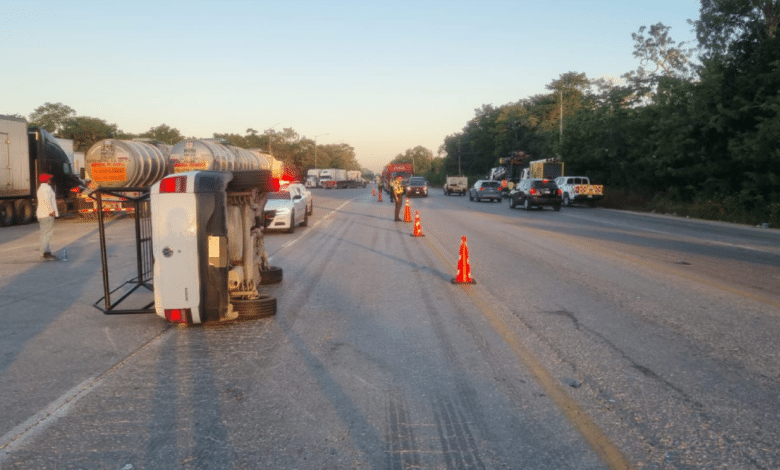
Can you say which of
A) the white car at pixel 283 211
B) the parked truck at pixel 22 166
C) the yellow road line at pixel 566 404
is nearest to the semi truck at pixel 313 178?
the parked truck at pixel 22 166

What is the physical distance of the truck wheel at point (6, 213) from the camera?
23312 mm

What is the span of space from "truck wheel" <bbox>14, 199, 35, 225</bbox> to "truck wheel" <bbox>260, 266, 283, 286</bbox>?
17.4 metres

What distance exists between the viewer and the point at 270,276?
35.9ft

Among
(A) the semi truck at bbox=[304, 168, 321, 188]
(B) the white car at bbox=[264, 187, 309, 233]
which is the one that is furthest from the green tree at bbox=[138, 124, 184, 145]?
(B) the white car at bbox=[264, 187, 309, 233]

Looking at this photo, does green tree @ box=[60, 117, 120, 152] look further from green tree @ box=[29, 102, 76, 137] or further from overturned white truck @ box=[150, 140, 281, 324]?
overturned white truck @ box=[150, 140, 281, 324]

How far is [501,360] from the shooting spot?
20.6 feet

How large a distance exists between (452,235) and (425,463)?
16205 millimetres

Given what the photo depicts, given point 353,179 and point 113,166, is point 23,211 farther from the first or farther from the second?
point 353,179

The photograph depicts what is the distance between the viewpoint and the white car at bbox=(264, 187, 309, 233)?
20000mm

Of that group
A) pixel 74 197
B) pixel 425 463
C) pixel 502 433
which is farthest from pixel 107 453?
pixel 74 197

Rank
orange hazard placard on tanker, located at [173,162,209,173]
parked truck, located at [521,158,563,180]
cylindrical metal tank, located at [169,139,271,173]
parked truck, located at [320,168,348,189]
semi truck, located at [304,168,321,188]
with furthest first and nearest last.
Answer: semi truck, located at [304,168,321,188] → parked truck, located at [320,168,348,189] → parked truck, located at [521,158,563,180] → cylindrical metal tank, located at [169,139,271,173] → orange hazard placard on tanker, located at [173,162,209,173]

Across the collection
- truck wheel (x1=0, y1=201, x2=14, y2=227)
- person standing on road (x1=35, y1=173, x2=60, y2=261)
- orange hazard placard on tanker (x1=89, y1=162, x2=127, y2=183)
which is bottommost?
truck wheel (x1=0, y1=201, x2=14, y2=227)

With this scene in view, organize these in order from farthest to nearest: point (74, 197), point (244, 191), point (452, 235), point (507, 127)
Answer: point (507, 127) → point (74, 197) → point (452, 235) → point (244, 191)

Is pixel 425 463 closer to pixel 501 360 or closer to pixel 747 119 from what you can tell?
pixel 501 360
